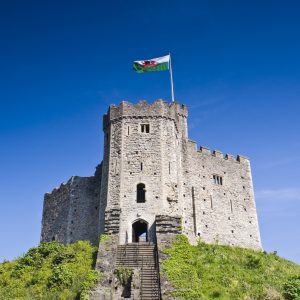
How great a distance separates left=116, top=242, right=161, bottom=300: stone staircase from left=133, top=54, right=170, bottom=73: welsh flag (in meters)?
14.8

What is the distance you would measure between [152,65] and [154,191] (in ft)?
36.0

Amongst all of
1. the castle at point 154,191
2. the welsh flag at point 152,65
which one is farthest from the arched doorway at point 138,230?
the welsh flag at point 152,65

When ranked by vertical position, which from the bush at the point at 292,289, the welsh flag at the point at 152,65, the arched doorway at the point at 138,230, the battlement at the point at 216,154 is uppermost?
the welsh flag at the point at 152,65

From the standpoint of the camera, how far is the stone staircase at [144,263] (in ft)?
77.1

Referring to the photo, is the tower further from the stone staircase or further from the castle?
the stone staircase

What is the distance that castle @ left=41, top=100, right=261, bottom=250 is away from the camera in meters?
30.9

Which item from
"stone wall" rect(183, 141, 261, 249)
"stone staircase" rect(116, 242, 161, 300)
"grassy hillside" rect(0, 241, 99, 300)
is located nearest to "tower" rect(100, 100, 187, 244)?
"stone staircase" rect(116, 242, 161, 300)

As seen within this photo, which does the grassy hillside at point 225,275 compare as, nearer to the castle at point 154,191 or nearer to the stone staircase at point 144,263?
the stone staircase at point 144,263

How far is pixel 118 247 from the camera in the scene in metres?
28.1

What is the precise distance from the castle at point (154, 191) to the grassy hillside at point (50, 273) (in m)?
2.85

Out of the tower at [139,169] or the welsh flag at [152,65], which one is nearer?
the tower at [139,169]

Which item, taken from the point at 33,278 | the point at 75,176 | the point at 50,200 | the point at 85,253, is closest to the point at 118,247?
the point at 85,253

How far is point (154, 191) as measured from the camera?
3142cm

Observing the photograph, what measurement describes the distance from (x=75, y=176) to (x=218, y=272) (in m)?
17.1
